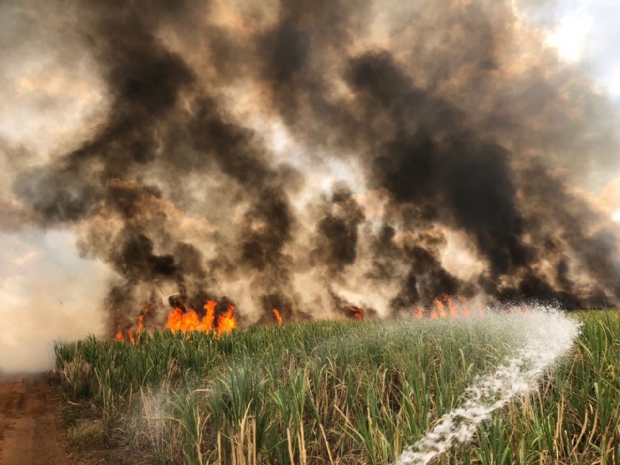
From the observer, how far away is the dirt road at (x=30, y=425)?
7.84 m

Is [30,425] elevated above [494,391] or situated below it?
below

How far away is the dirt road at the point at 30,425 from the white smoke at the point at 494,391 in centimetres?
644

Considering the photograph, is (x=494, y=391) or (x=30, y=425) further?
(x=30, y=425)

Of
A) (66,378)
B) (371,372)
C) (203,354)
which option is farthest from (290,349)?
(66,378)

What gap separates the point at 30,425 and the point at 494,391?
983cm

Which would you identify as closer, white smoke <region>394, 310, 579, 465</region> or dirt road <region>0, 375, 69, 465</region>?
white smoke <region>394, 310, 579, 465</region>

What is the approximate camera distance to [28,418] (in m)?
10.2

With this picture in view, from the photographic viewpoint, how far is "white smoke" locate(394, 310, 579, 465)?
4.91 m

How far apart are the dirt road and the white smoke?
21.1ft

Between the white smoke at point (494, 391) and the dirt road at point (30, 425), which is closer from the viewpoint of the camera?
the white smoke at point (494, 391)

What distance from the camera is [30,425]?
963 centimetres

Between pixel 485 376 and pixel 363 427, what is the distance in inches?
130

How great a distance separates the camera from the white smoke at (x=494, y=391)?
491 cm

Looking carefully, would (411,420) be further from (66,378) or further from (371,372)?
(66,378)
